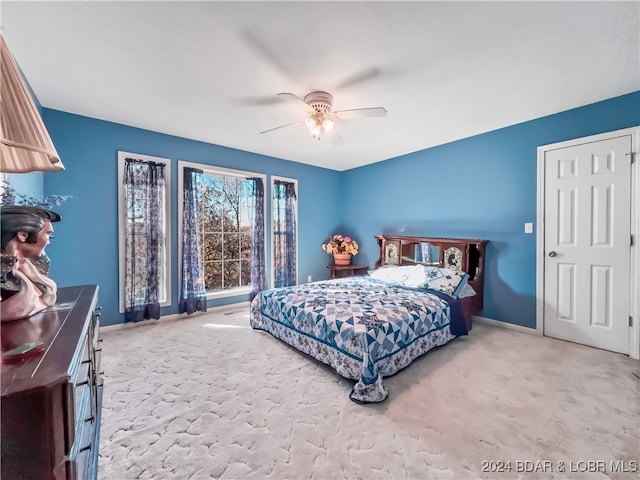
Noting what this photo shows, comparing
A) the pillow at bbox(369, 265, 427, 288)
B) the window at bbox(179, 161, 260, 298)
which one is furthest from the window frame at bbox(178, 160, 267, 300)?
the pillow at bbox(369, 265, 427, 288)

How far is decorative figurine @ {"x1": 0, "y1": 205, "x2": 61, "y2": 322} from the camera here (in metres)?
1.02

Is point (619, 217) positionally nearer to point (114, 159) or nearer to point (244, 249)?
point (244, 249)

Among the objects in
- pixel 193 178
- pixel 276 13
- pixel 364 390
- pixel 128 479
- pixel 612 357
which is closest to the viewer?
pixel 128 479

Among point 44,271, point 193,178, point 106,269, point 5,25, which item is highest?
point 5,25

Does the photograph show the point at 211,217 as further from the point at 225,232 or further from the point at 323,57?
the point at 323,57

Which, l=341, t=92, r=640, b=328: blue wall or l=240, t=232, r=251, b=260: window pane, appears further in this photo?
l=240, t=232, r=251, b=260: window pane

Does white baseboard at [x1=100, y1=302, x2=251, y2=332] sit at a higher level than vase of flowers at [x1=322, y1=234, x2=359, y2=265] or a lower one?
lower

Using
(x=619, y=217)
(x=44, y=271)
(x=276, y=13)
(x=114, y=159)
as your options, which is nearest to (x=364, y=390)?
(x=44, y=271)

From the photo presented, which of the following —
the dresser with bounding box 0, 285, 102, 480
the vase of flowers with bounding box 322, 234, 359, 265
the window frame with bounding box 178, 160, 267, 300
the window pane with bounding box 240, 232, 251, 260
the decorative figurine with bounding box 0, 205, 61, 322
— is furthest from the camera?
the vase of flowers with bounding box 322, 234, 359, 265

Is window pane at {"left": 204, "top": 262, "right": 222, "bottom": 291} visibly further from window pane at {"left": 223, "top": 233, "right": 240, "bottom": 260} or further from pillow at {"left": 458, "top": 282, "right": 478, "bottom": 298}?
pillow at {"left": 458, "top": 282, "right": 478, "bottom": 298}

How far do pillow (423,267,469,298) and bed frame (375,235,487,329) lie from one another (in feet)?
0.48

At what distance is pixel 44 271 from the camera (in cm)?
135

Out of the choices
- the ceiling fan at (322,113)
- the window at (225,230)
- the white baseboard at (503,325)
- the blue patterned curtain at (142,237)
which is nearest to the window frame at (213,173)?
the window at (225,230)

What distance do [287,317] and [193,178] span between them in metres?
2.38
